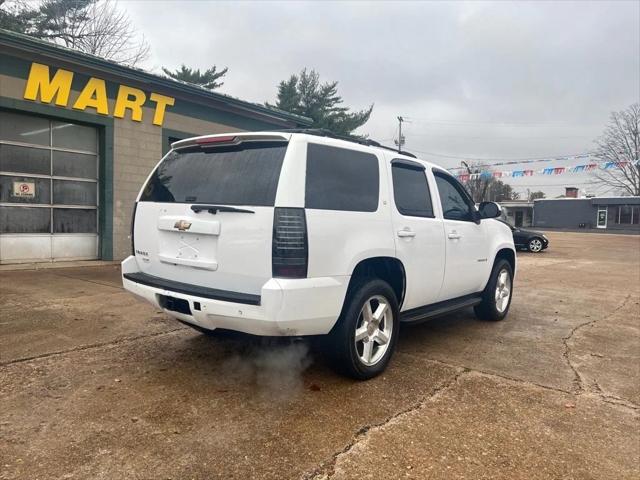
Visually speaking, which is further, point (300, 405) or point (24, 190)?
point (24, 190)

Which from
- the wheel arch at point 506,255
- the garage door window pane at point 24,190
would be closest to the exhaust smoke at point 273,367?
the wheel arch at point 506,255

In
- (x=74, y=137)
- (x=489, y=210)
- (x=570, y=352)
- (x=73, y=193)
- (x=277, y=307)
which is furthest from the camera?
(x=73, y=193)

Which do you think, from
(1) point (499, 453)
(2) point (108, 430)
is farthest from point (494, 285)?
(2) point (108, 430)

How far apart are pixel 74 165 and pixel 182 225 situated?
8640mm

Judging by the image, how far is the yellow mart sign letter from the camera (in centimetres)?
948

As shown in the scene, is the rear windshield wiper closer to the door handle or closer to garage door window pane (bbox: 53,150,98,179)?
the door handle

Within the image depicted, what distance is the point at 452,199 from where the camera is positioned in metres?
5.20

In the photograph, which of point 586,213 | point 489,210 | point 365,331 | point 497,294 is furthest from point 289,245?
point 586,213

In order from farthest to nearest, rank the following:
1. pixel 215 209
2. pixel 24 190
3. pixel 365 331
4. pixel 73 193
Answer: pixel 73 193
pixel 24 190
pixel 365 331
pixel 215 209

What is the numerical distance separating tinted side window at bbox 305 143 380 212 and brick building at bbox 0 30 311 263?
826 centimetres

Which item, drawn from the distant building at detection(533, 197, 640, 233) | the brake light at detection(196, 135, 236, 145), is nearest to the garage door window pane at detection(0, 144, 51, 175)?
the brake light at detection(196, 135, 236, 145)

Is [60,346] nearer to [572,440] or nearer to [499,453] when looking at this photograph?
[499,453]

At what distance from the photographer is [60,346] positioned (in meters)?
4.55

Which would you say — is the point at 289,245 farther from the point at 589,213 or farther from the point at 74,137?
the point at 589,213
